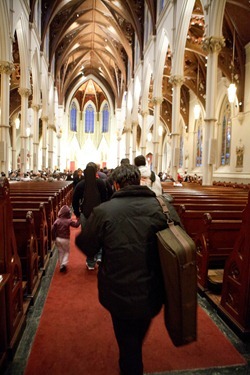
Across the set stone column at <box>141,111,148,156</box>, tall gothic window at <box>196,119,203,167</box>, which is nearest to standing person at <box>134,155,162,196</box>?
stone column at <box>141,111,148,156</box>

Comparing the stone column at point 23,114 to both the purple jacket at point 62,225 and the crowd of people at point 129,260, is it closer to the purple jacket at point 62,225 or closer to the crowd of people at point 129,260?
the purple jacket at point 62,225

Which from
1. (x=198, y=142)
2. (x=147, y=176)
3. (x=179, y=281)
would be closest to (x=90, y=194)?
(x=147, y=176)

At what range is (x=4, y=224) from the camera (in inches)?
85.8

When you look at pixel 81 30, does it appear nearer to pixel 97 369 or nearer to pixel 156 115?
pixel 156 115

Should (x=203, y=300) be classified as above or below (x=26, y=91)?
below

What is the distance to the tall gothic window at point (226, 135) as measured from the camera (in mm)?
17031

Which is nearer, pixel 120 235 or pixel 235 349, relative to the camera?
pixel 120 235

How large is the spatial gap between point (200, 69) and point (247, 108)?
7208 millimetres

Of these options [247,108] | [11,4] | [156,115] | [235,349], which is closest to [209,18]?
[247,108]

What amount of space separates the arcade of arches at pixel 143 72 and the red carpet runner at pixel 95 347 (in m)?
8.07

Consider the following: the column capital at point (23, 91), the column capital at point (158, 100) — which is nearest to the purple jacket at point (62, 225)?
the column capital at point (23, 91)

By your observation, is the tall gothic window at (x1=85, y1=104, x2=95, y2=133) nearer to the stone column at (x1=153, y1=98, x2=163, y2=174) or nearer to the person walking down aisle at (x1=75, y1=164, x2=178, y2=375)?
the stone column at (x1=153, y1=98, x2=163, y2=174)

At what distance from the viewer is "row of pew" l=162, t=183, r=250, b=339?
260 cm

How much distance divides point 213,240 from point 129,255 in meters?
2.37
